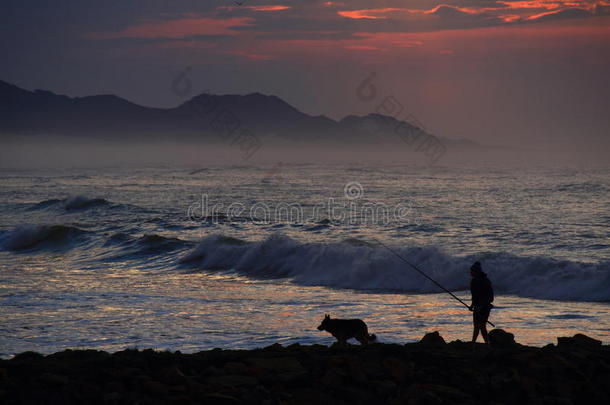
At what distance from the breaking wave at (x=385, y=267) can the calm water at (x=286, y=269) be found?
0.05 meters

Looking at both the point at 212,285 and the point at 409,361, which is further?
the point at 212,285

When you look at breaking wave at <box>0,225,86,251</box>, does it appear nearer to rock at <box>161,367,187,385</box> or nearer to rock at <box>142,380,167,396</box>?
rock at <box>161,367,187,385</box>

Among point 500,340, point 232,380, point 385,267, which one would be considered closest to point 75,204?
point 385,267

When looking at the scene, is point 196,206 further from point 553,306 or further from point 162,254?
point 553,306

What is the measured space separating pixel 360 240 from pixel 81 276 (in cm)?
886

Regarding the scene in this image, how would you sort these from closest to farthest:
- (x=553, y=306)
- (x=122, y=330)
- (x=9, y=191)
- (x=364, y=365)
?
(x=364, y=365) → (x=122, y=330) → (x=553, y=306) → (x=9, y=191)

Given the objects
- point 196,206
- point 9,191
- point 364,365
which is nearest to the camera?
point 364,365

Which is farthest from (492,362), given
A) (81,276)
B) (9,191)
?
(9,191)

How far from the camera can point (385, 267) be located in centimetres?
1842

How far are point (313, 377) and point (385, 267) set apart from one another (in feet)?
37.2

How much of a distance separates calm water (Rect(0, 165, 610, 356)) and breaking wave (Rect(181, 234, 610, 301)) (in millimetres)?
52

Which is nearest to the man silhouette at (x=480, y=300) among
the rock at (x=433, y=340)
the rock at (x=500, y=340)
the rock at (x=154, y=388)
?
the rock at (x=500, y=340)

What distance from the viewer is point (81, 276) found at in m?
18.3

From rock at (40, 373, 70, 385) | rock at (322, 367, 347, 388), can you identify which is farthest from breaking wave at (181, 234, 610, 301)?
rock at (40, 373, 70, 385)
